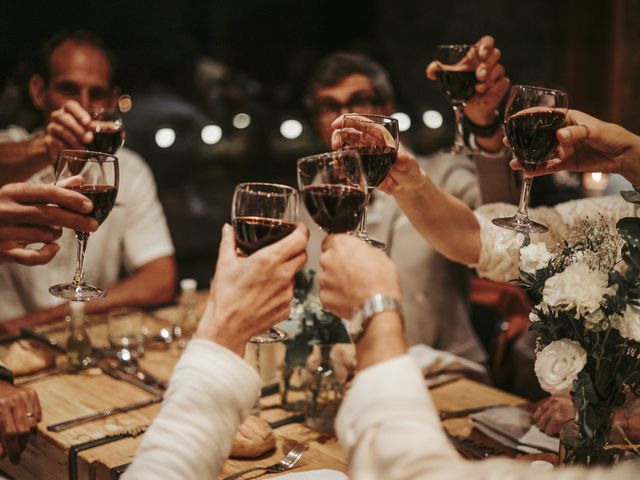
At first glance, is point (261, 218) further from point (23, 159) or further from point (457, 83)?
point (23, 159)

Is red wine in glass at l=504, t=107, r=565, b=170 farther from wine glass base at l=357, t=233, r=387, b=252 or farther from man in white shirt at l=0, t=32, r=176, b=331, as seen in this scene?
man in white shirt at l=0, t=32, r=176, b=331

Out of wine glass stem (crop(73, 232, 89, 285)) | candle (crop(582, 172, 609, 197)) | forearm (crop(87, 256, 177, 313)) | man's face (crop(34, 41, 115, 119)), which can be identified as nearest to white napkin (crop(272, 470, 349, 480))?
wine glass stem (crop(73, 232, 89, 285))

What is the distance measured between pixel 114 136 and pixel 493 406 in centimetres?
122

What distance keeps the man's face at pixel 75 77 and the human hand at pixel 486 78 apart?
141cm

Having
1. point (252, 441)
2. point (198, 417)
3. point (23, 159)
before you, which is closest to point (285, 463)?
point (252, 441)

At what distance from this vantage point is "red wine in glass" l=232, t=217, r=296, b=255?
122cm

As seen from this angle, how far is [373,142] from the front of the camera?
159 centimetres

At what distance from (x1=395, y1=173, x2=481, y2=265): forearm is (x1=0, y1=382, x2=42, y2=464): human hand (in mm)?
992

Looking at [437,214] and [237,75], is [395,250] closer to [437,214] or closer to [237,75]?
[437,214]

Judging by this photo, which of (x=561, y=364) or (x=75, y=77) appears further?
(x=75, y=77)

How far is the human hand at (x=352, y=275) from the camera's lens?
1067 mm

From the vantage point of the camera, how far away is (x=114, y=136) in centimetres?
210

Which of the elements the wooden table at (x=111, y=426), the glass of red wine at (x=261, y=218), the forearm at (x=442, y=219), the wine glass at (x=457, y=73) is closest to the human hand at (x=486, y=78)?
the wine glass at (x=457, y=73)

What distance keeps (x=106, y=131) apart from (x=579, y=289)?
1347 millimetres
